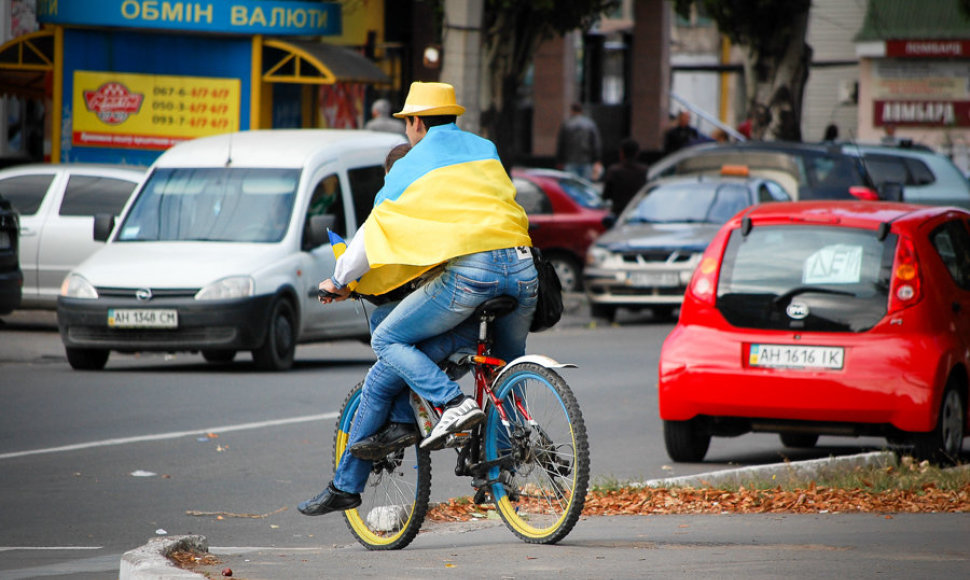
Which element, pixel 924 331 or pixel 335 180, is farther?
pixel 335 180

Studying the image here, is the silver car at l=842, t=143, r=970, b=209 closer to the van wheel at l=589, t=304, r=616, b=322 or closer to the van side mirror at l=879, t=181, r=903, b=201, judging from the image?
the van wheel at l=589, t=304, r=616, b=322

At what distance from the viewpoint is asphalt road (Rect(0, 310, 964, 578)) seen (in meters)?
7.71

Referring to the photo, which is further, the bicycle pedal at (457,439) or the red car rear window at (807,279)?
the red car rear window at (807,279)

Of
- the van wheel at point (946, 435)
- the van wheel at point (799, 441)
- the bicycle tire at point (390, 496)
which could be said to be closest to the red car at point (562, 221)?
the van wheel at point (799, 441)

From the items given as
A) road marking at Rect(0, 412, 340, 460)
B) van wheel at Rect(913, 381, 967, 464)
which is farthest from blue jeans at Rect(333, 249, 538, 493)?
road marking at Rect(0, 412, 340, 460)

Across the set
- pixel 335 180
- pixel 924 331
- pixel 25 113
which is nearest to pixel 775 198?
pixel 335 180

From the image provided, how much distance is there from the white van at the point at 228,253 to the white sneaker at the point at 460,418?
7.34 meters

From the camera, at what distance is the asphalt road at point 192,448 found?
7.71 meters

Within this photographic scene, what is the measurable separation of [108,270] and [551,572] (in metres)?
8.72

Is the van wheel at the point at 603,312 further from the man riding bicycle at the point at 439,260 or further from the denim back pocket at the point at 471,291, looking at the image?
the denim back pocket at the point at 471,291

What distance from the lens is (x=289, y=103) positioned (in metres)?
24.1

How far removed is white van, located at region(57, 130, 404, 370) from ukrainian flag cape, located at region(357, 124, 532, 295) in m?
7.19

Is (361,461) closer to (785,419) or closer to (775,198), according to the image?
(785,419)

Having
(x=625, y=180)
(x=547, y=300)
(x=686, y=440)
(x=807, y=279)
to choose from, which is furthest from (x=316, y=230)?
(x=625, y=180)
